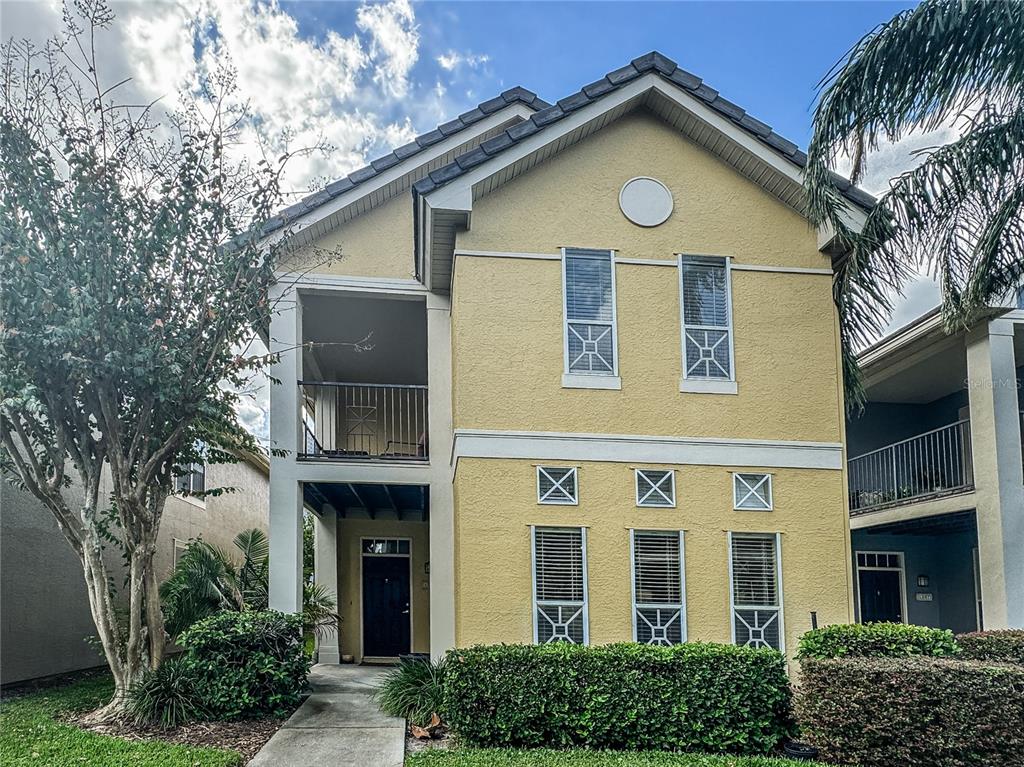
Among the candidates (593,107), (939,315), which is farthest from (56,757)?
(939,315)

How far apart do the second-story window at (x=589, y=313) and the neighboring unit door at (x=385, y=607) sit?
8.46 m

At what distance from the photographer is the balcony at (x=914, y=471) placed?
15.9 metres

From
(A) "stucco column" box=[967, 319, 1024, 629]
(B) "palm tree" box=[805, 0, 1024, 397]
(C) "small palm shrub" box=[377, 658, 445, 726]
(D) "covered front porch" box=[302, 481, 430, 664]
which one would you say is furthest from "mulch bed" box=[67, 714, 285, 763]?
(A) "stucco column" box=[967, 319, 1024, 629]

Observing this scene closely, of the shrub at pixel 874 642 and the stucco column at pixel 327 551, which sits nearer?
the shrub at pixel 874 642

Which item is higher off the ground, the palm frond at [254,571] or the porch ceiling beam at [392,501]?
the porch ceiling beam at [392,501]

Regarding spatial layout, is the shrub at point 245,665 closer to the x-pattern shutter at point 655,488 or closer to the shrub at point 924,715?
the x-pattern shutter at point 655,488

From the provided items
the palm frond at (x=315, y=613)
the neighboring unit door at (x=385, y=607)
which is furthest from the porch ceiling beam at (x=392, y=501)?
the palm frond at (x=315, y=613)

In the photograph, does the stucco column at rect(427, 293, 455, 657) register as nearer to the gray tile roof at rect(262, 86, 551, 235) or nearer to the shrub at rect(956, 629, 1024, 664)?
the gray tile roof at rect(262, 86, 551, 235)

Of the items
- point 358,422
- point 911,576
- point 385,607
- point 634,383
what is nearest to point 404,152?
point 358,422

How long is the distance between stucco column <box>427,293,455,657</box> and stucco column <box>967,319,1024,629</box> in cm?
847

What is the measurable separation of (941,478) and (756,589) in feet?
25.4

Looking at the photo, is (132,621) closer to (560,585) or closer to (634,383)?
(560,585)

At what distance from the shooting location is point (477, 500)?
11.0 metres

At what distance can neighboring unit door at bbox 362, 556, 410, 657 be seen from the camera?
706 inches
